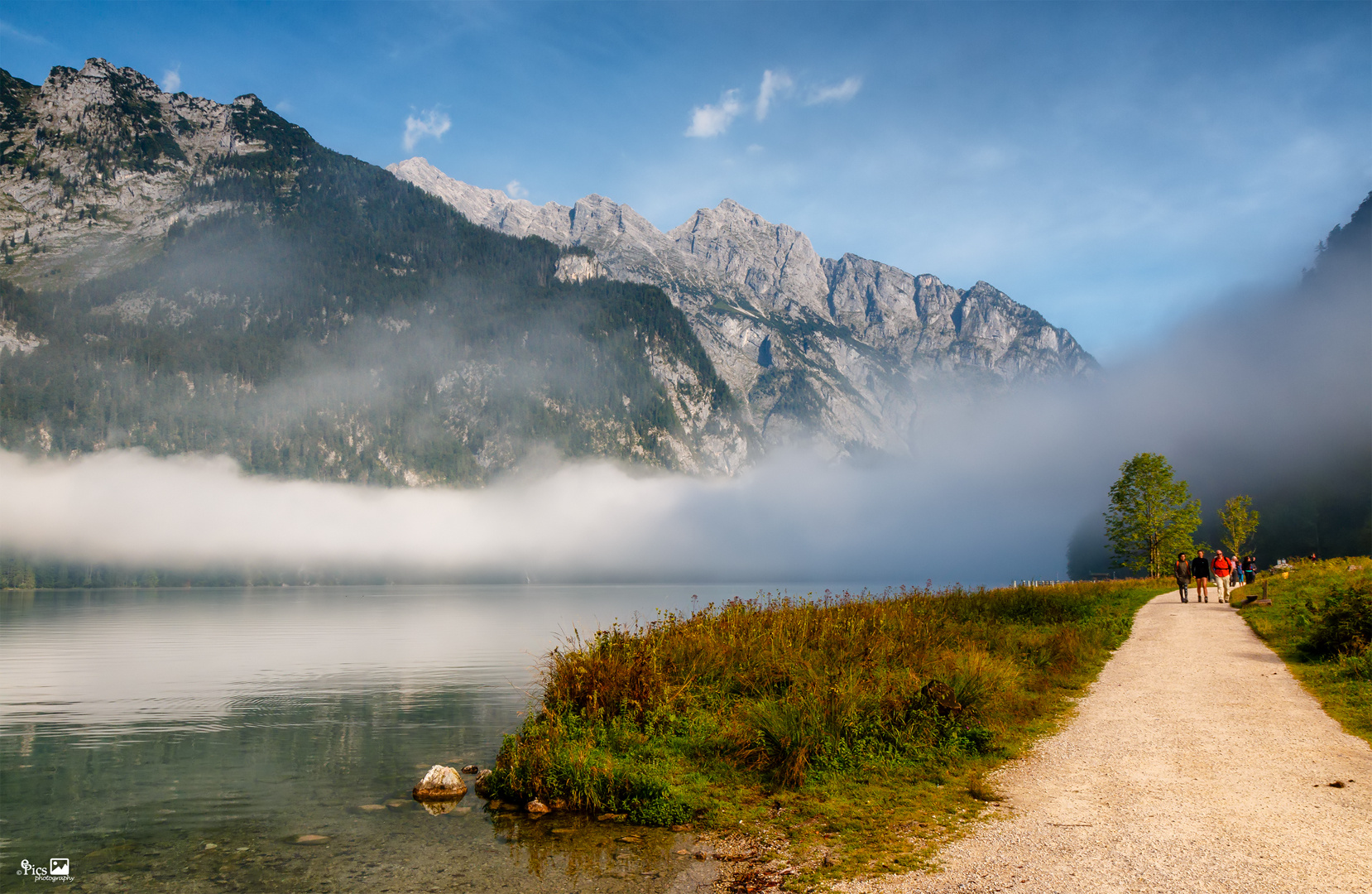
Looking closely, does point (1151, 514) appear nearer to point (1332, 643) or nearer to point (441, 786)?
point (1332, 643)

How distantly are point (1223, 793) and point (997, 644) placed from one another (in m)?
11.2

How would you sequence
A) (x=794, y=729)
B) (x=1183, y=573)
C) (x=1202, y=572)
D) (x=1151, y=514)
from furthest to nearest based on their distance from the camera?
(x=1151, y=514), (x=1183, y=573), (x=1202, y=572), (x=794, y=729)

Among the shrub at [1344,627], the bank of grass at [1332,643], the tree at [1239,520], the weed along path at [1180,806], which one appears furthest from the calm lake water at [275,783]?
the tree at [1239,520]

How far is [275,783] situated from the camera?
14109 millimetres

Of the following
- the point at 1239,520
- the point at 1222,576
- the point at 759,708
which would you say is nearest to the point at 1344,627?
the point at 759,708

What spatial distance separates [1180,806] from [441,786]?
10.8 m

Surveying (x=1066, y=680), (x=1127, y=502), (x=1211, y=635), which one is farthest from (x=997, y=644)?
(x=1127, y=502)

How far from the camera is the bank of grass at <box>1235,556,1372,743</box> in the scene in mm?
13469

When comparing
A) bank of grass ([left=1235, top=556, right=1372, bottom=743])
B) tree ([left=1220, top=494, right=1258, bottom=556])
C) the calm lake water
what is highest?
tree ([left=1220, top=494, right=1258, bottom=556])

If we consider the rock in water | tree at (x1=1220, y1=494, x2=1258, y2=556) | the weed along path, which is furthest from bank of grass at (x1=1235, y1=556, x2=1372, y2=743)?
tree at (x1=1220, y1=494, x2=1258, y2=556)

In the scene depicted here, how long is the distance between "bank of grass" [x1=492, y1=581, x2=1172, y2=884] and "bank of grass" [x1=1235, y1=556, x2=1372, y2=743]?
176 inches

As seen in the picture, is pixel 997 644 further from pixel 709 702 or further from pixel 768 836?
pixel 768 836

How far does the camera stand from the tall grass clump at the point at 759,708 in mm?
10828

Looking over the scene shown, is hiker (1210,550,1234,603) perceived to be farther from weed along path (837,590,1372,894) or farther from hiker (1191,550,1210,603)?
weed along path (837,590,1372,894)
